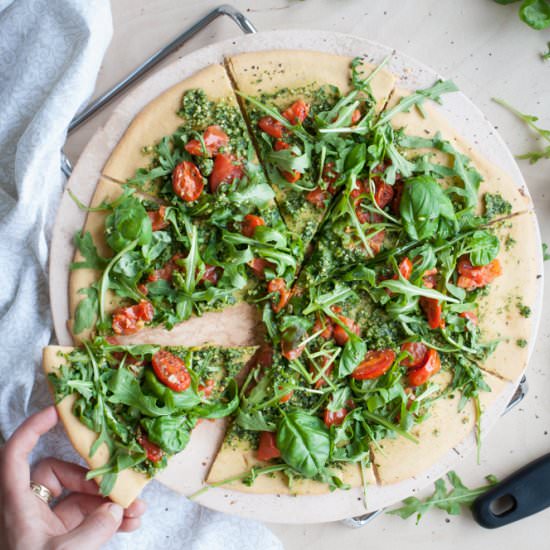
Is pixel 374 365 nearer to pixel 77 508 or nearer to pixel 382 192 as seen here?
pixel 382 192

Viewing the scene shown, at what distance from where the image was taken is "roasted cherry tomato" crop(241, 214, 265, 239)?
2707 mm

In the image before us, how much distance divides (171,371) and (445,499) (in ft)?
5.24

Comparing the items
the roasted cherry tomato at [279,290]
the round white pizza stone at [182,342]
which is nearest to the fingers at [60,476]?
the round white pizza stone at [182,342]

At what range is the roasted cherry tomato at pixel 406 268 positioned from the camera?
2.79 metres

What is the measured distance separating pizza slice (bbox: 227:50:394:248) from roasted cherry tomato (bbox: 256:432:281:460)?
891 mm

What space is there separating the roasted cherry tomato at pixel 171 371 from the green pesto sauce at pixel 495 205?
1490mm

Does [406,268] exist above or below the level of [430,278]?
above

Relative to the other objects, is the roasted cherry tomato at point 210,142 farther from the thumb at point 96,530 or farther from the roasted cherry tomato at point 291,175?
the thumb at point 96,530

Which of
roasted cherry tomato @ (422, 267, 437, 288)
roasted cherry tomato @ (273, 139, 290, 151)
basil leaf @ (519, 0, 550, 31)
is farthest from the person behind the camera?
basil leaf @ (519, 0, 550, 31)

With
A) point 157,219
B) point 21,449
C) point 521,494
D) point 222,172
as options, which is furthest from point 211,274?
point 521,494

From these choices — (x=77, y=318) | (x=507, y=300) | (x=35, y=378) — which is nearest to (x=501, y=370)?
(x=507, y=300)

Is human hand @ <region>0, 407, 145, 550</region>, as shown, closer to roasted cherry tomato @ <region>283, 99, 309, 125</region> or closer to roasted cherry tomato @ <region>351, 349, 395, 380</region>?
roasted cherry tomato @ <region>351, 349, 395, 380</region>

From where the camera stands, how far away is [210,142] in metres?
2.70

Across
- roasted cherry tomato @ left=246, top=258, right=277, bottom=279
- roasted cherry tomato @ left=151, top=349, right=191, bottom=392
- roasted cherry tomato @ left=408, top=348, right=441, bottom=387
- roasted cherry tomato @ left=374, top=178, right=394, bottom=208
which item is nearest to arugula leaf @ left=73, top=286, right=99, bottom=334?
roasted cherry tomato @ left=151, top=349, right=191, bottom=392
